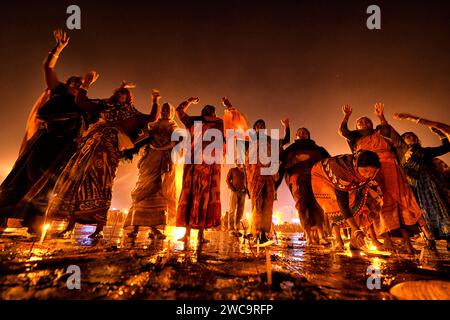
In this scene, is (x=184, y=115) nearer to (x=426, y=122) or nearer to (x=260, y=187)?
(x=260, y=187)

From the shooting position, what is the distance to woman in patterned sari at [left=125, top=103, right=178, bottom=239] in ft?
15.5

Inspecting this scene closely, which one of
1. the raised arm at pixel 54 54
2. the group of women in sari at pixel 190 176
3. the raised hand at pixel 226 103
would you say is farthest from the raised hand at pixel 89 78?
the raised hand at pixel 226 103

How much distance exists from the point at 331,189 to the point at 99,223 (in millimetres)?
4192

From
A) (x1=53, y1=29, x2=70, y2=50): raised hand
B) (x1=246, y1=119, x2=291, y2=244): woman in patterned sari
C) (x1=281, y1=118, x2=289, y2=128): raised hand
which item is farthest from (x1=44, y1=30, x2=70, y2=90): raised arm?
(x1=281, y1=118, x2=289, y2=128): raised hand

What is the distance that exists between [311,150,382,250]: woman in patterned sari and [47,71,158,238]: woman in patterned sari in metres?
3.66

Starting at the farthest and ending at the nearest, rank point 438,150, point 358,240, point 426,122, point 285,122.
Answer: point 285,122, point 438,150, point 426,122, point 358,240

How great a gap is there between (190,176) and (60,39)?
3461 millimetres

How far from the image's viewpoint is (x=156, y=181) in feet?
16.4

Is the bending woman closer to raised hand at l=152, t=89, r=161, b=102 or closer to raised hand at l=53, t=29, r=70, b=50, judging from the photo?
raised hand at l=53, t=29, r=70, b=50

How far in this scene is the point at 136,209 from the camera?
4750mm

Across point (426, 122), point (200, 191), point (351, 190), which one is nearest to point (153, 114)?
point (200, 191)

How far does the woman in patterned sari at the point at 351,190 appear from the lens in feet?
11.6

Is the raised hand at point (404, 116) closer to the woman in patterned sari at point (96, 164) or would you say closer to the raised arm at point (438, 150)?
the raised arm at point (438, 150)

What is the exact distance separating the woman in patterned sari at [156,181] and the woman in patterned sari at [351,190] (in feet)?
10.7
